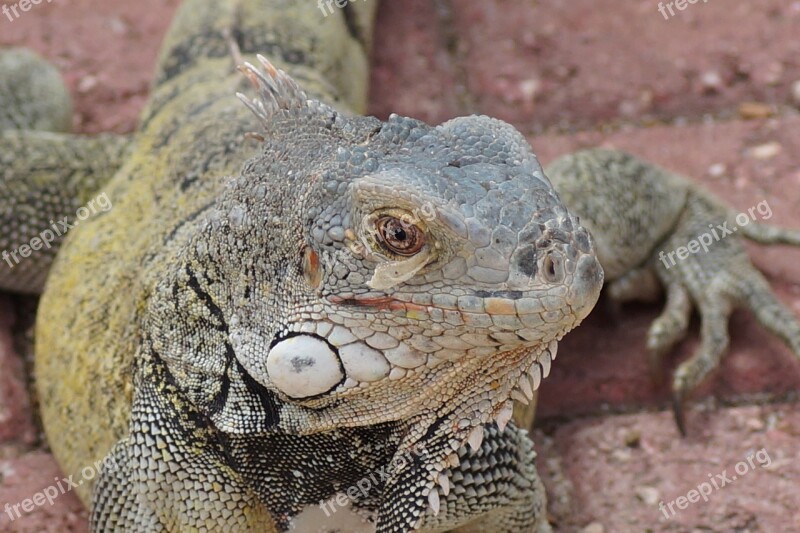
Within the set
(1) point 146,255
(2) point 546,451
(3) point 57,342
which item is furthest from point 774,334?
(3) point 57,342

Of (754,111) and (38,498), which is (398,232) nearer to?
(38,498)

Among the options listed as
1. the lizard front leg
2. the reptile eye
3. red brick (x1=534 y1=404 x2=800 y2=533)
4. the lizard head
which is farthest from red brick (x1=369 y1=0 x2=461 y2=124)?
the reptile eye

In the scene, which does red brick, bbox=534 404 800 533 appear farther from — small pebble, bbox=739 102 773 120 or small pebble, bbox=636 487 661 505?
small pebble, bbox=739 102 773 120

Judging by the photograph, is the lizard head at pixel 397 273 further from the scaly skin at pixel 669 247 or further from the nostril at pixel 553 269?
the scaly skin at pixel 669 247

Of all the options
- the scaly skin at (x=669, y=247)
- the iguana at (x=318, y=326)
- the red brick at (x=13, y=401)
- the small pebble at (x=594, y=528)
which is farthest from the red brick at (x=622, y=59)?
the red brick at (x=13, y=401)

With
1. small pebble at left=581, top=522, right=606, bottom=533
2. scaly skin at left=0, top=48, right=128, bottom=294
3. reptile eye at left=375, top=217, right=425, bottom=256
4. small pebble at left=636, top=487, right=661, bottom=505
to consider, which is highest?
reptile eye at left=375, top=217, right=425, bottom=256

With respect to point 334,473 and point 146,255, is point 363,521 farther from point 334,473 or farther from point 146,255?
point 146,255
